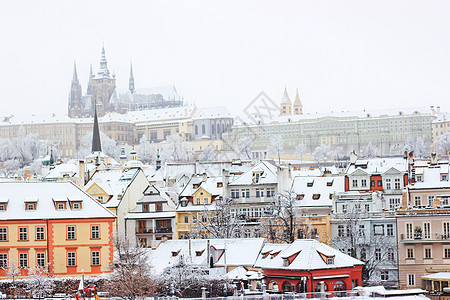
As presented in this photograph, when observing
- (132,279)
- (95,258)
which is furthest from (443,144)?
(132,279)

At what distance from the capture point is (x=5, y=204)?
48312 millimetres

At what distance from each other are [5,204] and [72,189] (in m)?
3.70

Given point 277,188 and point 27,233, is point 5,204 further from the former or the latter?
point 277,188

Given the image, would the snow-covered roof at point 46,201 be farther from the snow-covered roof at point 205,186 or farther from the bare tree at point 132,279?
the snow-covered roof at point 205,186

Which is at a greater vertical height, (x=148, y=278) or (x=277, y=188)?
(x=277, y=188)

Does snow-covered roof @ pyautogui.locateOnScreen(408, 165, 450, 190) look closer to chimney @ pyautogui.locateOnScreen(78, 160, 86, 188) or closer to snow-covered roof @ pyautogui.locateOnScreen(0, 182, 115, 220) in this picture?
snow-covered roof @ pyautogui.locateOnScreen(0, 182, 115, 220)

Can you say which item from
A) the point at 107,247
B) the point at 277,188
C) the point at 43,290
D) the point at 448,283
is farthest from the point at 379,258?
the point at 43,290

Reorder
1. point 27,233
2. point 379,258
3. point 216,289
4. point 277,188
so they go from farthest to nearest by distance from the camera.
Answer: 1. point 277,188
2. point 379,258
3. point 27,233
4. point 216,289

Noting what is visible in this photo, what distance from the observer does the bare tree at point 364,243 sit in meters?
53.4

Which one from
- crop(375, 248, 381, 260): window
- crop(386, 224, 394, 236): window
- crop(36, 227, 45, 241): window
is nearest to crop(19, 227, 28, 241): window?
crop(36, 227, 45, 241): window

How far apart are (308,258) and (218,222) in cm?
1641

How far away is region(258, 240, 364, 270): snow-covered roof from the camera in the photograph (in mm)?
41500

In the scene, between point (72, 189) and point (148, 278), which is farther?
point (72, 189)

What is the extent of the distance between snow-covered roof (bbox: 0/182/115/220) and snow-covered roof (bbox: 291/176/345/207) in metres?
15.9
